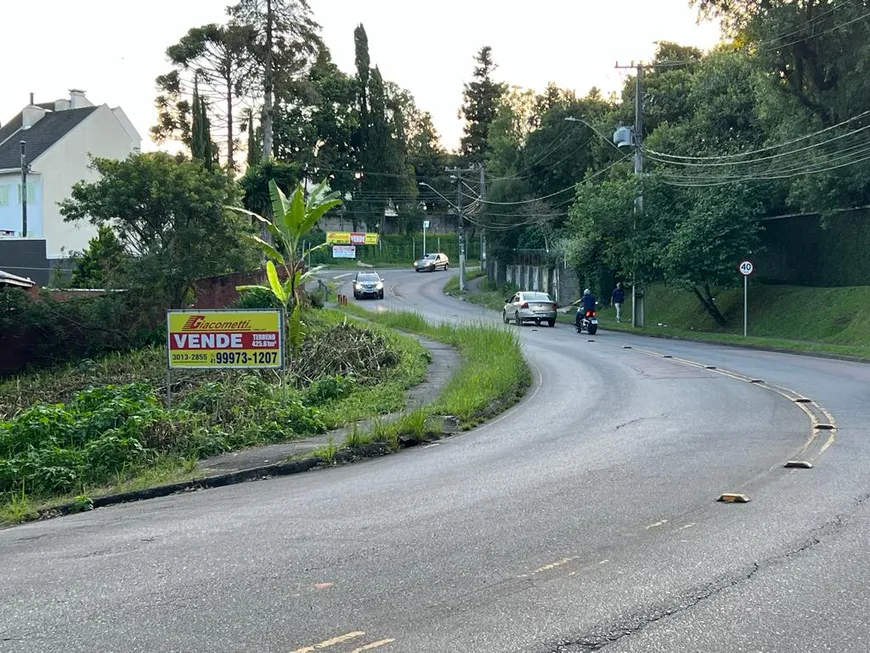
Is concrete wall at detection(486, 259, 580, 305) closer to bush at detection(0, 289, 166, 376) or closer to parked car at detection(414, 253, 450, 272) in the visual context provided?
parked car at detection(414, 253, 450, 272)

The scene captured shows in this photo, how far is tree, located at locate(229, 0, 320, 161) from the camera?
3959 centimetres

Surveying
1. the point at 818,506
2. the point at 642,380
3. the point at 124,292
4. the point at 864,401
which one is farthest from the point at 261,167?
the point at 818,506

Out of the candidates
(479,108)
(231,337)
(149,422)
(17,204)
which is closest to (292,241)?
(231,337)

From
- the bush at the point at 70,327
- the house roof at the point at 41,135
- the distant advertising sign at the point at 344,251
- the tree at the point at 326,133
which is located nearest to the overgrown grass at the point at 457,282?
the distant advertising sign at the point at 344,251

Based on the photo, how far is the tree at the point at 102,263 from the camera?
78.8ft

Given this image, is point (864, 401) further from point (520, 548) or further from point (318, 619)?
point (318, 619)

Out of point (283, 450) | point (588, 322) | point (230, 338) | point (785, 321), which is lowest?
point (283, 450)

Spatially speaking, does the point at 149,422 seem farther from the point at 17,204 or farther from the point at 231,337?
the point at 17,204

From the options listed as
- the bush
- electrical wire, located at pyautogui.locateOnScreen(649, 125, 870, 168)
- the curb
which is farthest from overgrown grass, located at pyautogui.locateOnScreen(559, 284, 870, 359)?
the bush

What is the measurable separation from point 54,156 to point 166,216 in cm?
3278

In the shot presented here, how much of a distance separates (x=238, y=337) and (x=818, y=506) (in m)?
9.21

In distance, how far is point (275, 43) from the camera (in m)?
40.0

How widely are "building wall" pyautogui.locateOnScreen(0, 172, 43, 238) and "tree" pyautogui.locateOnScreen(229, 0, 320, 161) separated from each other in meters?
18.8

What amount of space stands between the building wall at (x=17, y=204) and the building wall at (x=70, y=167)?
15.2 inches
